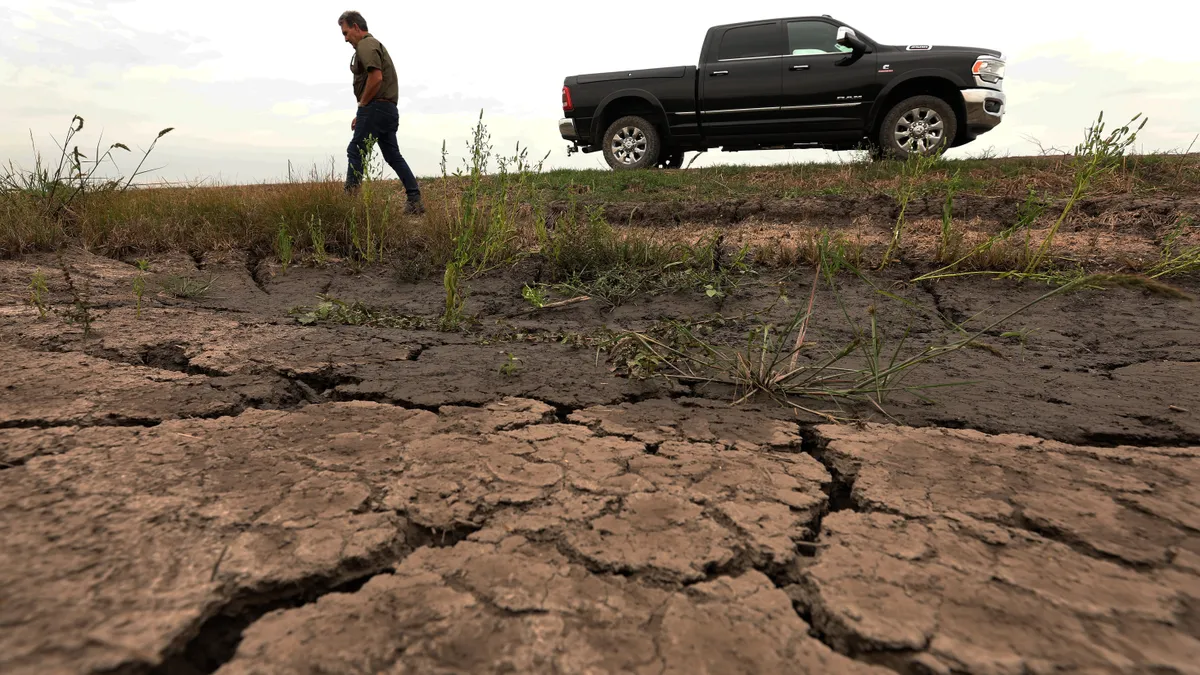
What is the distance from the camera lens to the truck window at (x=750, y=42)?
25.3 ft

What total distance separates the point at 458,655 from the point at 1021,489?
4.34 feet

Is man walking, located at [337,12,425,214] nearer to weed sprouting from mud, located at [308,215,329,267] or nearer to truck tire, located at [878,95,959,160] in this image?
weed sprouting from mud, located at [308,215,329,267]

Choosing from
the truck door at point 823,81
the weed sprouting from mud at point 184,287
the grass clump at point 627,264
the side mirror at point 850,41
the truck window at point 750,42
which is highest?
the truck window at point 750,42

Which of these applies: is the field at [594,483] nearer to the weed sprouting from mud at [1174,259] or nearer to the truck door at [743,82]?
the weed sprouting from mud at [1174,259]

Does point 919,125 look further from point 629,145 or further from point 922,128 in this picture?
point 629,145

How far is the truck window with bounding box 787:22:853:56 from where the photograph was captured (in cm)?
746

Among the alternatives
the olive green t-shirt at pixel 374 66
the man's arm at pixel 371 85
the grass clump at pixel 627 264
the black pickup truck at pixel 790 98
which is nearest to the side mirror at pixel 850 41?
the black pickup truck at pixel 790 98

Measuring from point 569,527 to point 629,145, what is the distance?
299 inches

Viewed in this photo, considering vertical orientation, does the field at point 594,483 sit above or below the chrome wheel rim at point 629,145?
below

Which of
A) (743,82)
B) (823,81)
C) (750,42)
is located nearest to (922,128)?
(823,81)

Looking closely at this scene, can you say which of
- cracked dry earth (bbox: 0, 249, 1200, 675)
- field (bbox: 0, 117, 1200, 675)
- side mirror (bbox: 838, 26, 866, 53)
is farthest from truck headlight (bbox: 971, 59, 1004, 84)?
cracked dry earth (bbox: 0, 249, 1200, 675)

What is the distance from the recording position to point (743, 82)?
7.70m

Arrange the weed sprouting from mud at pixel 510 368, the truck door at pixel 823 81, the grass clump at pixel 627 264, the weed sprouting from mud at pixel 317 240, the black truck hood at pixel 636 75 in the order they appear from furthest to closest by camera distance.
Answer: the black truck hood at pixel 636 75 → the truck door at pixel 823 81 → the weed sprouting from mud at pixel 317 240 → the grass clump at pixel 627 264 → the weed sprouting from mud at pixel 510 368

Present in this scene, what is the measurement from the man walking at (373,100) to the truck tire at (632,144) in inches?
116
